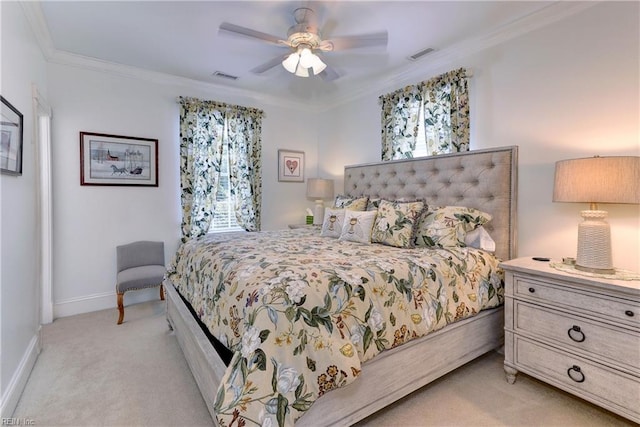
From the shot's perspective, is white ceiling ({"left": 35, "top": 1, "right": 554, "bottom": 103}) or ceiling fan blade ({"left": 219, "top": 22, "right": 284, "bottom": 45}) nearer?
ceiling fan blade ({"left": 219, "top": 22, "right": 284, "bottom": 45})

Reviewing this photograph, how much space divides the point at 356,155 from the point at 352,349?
3.13m

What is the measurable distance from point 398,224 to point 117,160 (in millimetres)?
3109

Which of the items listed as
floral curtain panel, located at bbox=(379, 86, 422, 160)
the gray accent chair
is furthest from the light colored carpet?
floral curtain panel, located at bbox=(379, 86, 422, 160)

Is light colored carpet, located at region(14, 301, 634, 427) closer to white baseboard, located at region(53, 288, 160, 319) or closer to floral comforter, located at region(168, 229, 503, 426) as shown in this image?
floral comforter, located at region(168, 229, 503, 426)

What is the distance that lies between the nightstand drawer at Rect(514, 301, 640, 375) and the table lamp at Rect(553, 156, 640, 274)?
32cm

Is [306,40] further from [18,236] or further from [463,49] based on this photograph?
[18,236]

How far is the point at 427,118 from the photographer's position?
3.16 metres

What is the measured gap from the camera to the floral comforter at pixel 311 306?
3.98 feet

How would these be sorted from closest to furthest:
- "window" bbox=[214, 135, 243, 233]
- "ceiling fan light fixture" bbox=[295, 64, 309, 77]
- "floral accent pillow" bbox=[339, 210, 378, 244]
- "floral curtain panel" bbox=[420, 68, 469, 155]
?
1. "ceiling fan light fixture" bbox=[295, 64, 309, 77]
2. "floral accent pillow" bbox=[339, 210, 378, 244]
3. "floral curtain panel" bbox=[420, 68, 469, 155]
4. "window" bbox=[214, 135, 243, 233]

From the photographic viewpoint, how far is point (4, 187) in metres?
1.72

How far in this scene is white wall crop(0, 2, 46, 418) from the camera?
171 centimetres

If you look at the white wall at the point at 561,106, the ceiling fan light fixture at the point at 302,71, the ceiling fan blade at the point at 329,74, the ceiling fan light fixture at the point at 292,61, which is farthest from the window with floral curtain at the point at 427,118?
the ceiling fan light fixture at the point at 292,61

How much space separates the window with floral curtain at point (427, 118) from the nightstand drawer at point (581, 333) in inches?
60.4

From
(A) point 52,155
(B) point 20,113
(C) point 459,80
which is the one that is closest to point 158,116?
(A) point 52,155
